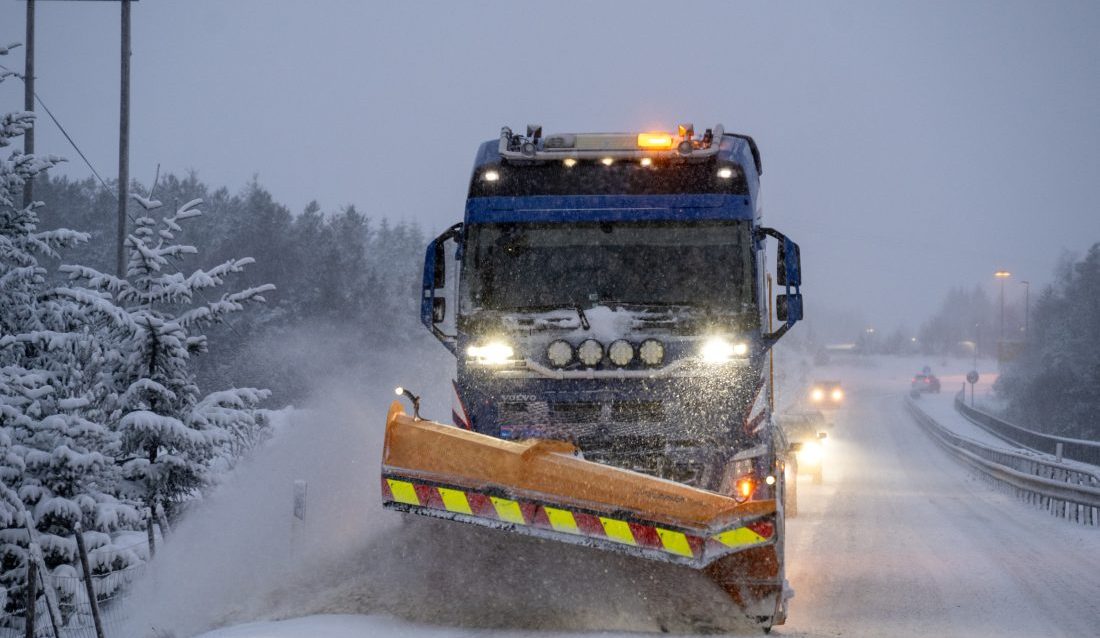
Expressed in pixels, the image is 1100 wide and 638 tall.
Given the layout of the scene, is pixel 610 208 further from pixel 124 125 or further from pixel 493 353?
pixel 124 125

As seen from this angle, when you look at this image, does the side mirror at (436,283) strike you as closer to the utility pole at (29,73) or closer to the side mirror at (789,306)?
the side mirror at (789,306)

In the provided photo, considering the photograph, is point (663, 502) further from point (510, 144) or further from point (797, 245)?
point (510, 144)

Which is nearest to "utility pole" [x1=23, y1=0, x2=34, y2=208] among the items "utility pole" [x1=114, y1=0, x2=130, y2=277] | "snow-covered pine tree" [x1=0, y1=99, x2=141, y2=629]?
"utility pole" [x1=114, y1=0, x2=130, y2=277]

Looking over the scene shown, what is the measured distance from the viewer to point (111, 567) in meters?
13.1

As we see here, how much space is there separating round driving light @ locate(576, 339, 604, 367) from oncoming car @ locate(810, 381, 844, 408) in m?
61.2

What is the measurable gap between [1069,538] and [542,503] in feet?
34.0

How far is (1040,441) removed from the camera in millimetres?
32844

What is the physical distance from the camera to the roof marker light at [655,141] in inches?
367

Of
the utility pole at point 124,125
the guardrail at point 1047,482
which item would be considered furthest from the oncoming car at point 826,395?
the utility pole at point 124,125

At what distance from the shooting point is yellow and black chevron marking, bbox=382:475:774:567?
6.81 metres

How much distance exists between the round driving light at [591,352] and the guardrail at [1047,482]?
10198 mm

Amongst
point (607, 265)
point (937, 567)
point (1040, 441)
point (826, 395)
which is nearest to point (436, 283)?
point (607, 265)

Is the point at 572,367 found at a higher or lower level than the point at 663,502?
higher

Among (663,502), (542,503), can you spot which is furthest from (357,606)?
(663,502)
